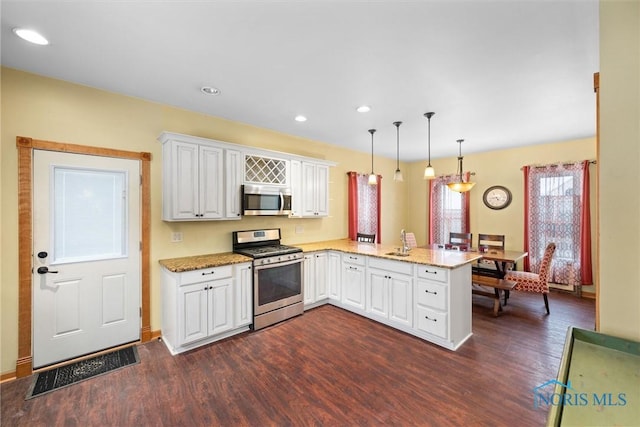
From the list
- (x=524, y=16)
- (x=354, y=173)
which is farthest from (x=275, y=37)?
(x=354, y=173)

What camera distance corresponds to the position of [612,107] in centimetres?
115

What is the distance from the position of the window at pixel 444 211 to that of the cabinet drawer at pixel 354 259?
10.5 ft

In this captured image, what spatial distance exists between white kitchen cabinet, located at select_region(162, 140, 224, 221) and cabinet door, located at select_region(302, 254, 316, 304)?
1352 mm

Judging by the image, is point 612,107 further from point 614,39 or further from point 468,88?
point 468,88

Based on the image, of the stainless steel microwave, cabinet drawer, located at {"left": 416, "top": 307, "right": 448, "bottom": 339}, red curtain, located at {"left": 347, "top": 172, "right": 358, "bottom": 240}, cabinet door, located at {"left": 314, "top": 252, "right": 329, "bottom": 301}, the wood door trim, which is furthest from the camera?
red curtain, located at {"left": 347, "top": 172, "right": 358, "bottom": 240}

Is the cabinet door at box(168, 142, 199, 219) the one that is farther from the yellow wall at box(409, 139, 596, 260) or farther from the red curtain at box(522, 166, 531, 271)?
the red curtain at box(522, 166, 531, 271)

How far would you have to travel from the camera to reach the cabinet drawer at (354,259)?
358 cm

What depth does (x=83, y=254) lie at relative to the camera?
102 inches

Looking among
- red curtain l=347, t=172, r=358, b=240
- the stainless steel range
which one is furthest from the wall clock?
the stainless steel range

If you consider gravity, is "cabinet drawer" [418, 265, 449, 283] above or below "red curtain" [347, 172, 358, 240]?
below

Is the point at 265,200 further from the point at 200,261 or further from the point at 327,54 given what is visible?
the point at 327,54

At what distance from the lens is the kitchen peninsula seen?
2770 millimetres

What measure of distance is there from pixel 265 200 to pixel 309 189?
33.6 inches

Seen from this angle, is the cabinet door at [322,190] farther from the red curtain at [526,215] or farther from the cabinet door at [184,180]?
the red curtain at [526,215]
